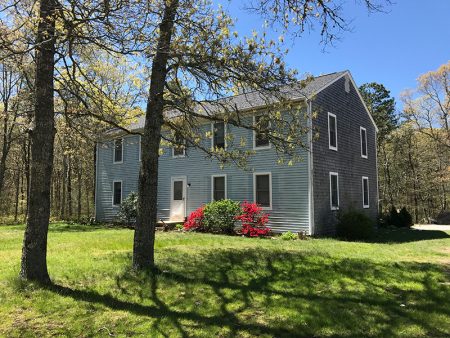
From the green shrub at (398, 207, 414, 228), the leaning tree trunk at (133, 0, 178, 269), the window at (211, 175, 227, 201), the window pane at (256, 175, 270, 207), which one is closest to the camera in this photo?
the leaning tree trunk at (133, 0, 178, 269)

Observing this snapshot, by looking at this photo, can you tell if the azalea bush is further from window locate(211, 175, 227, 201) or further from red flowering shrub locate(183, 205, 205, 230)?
window locate(211, 175, 227, 201)

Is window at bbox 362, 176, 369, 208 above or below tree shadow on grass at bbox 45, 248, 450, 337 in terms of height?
above

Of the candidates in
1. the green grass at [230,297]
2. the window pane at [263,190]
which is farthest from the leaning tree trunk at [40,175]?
the window pane at [263,190]

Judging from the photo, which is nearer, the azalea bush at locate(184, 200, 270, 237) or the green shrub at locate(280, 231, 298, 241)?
the green shrub at locate(280, 231, 298, 241)

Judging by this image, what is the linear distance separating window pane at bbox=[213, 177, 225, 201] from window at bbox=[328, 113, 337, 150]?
5089mm

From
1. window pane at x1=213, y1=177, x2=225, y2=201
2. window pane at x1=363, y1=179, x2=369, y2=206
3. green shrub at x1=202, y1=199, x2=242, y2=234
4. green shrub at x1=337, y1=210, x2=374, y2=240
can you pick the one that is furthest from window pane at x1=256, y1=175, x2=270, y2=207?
window pane at x1=363, y1=179, x2=369, y2=206

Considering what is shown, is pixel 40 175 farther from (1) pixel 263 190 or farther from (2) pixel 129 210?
(2) pixel 129 210

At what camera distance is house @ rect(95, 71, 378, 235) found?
15.5 metres

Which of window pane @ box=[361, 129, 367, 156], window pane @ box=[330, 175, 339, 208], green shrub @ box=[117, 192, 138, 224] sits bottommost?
green shrub @ box=[117, 192, 138, 224]

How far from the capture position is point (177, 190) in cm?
1964

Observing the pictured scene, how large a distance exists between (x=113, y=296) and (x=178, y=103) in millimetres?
3996

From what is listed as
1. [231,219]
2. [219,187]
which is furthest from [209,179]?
[231,219]

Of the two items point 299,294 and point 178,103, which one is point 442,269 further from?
point 178,103

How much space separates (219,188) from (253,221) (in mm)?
3186
